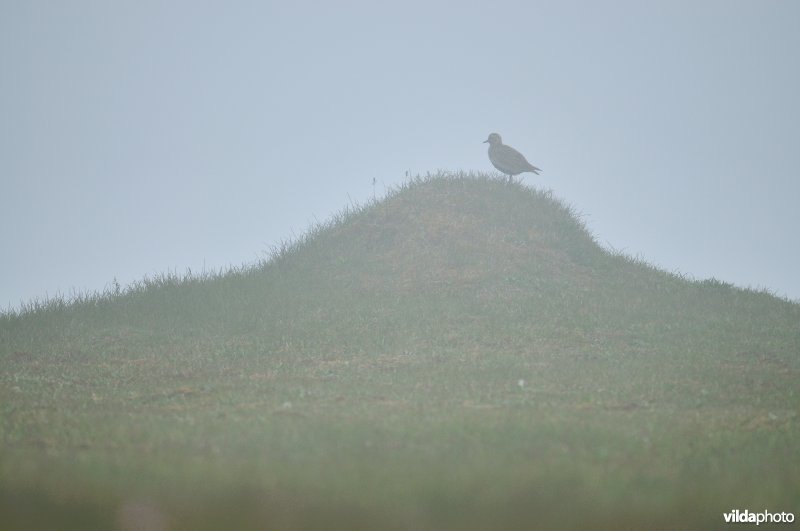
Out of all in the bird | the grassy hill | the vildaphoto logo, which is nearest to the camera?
the vildaphoto logo

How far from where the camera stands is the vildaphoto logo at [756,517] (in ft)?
25.0

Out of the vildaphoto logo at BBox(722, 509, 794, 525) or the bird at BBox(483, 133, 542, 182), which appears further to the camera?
the bird at BBox(483, 133, 542, 182)

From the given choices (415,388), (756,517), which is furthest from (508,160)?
(756,517)

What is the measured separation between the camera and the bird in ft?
92.5

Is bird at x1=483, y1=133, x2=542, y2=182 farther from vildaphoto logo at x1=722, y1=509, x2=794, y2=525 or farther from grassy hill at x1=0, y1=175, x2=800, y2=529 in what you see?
vildaphoto logo at x1=722, y1=509, x2=794, y2=525

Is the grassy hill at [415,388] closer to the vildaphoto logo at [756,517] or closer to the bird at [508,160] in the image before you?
the vildaphoto logo at [756,517]

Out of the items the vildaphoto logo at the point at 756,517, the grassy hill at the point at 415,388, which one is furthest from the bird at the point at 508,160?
the vildaphoto logo at the point at 756,517

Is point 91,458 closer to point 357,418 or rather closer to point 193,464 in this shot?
point 193,464

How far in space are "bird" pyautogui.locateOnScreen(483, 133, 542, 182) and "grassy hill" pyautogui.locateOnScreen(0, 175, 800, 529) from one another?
3.36ft

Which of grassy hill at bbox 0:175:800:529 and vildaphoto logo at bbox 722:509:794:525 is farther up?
grassy hill at bbox 0:175:800:529

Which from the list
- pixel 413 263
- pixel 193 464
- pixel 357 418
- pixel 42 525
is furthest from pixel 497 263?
pixel 42 525

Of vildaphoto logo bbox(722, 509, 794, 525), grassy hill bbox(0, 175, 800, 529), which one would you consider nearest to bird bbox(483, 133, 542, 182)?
grassy hill bbox(0, 175, 800, 529)

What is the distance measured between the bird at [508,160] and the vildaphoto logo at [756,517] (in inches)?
823

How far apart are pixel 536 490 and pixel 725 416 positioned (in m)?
4.67
